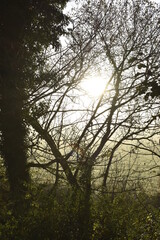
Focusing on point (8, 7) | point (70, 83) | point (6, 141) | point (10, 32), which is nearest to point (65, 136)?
point (70, 83)

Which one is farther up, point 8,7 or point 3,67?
point 8,7

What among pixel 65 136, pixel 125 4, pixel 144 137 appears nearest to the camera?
pixel 65 136

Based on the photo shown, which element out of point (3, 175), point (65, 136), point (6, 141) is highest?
point (65, 136)

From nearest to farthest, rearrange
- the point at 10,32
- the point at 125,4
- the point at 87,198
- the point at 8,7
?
the point at 87,198 < the point at 8,7 < the point at 10,32 < the point at 125,4

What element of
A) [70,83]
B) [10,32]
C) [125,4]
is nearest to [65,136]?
[70,83]

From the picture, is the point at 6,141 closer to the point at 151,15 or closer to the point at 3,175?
the point at 3,175

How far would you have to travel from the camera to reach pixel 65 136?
820cm

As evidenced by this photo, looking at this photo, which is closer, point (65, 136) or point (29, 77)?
point (29, 77)

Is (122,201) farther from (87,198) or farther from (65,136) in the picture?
(65,136)

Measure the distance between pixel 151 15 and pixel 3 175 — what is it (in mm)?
8244

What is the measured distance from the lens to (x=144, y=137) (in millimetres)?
9367

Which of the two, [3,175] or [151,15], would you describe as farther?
[151,15]

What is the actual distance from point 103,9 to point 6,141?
6187 millimetres

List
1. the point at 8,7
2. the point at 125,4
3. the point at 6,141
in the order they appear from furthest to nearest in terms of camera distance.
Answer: the point at 125,4 → the point at 6,141 → the point at 8,7
